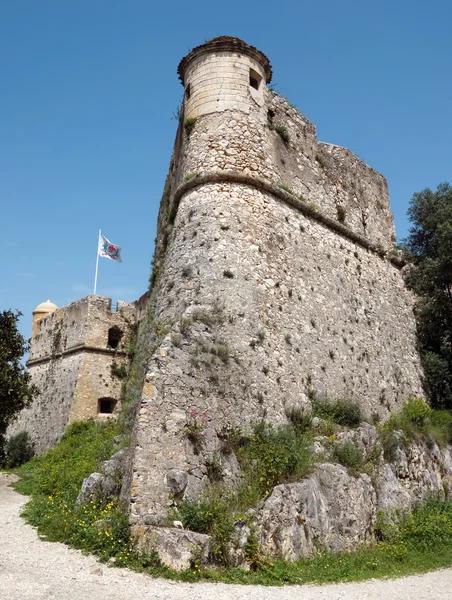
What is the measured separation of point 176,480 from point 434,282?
14.5 meters

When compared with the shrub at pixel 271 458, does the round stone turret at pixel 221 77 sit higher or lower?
higher

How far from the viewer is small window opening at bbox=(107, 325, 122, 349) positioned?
27.5 metres

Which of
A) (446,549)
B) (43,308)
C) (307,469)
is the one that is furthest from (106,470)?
(43,308)

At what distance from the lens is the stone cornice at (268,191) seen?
50.2 feet

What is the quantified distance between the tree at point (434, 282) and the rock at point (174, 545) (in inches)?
545

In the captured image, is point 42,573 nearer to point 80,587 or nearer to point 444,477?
point 80,587

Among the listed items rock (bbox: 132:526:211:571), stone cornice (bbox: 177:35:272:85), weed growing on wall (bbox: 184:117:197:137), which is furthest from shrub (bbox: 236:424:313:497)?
stone cornice (bbox: 177:35:272:85)

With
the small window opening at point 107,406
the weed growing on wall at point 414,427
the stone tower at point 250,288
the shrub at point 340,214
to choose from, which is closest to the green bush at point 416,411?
the weed growing on wall at point 414,427

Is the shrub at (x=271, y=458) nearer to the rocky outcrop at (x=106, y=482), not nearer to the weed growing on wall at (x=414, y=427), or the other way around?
the rocky outcrop at (x=106, y=482)

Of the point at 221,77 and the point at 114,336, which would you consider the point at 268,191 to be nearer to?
the point at 221,77

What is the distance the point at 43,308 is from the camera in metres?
33.4

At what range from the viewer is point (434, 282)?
20469mm

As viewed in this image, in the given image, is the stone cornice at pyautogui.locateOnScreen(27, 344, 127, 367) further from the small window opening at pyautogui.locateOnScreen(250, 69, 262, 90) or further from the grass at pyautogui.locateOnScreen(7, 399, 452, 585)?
the small window opening at pyautogui.locateOnScreen(250, 69, 262, 90)

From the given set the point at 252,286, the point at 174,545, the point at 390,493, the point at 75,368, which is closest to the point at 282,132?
the point at 252,286
